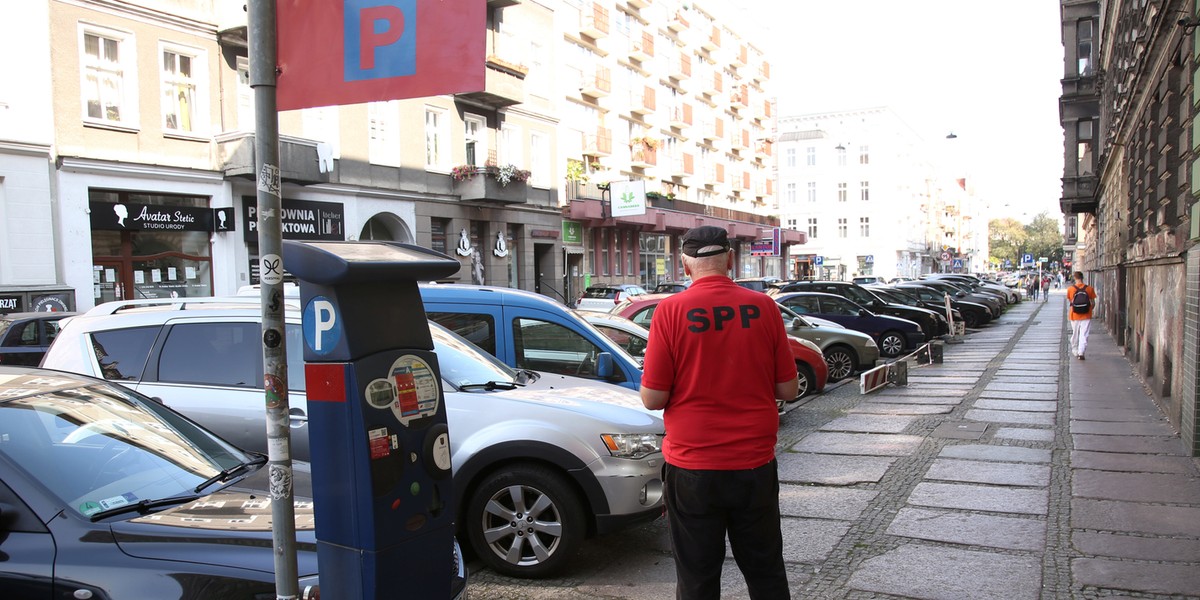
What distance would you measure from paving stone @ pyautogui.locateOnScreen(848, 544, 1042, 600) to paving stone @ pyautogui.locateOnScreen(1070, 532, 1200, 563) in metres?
0.53

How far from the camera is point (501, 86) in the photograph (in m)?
27.9

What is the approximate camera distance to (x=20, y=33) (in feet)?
52.9

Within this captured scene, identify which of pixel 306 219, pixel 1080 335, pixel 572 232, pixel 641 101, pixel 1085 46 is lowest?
pixel 1080 335

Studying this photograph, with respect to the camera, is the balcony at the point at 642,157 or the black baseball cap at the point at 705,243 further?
the balcony at the point at 642,157

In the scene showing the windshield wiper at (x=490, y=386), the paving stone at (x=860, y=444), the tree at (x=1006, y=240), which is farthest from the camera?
the tree at (x=1006, y=240)

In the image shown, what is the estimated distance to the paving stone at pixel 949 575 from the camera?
4703 mm

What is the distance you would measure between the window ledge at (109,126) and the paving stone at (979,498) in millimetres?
17690

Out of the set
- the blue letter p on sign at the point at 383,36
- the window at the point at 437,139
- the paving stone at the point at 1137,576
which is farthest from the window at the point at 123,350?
the window at the point at 437,139

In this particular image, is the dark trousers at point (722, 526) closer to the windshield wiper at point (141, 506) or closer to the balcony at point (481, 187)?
the windshield wiper at point (141, 506)

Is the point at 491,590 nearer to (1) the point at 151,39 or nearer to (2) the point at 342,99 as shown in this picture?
(2) the point at 342,99

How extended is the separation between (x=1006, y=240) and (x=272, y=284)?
16110 centimetres

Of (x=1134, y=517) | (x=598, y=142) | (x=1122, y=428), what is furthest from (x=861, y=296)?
(x=598, y=142)

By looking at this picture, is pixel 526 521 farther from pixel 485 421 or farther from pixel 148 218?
pixel 148 218

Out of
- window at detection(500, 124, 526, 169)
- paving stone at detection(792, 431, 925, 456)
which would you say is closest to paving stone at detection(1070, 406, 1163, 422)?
paving stone at detection(792, 431, 925, 456)
